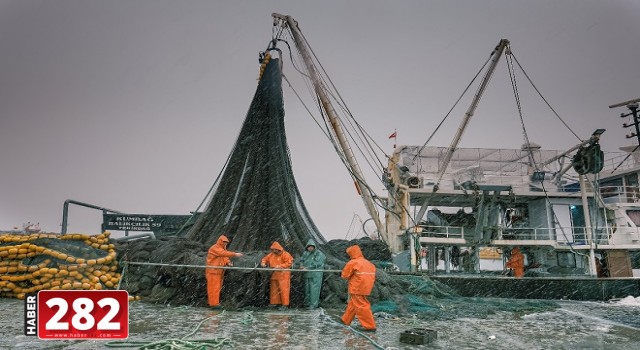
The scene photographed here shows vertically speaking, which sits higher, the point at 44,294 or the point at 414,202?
the point at 414,202

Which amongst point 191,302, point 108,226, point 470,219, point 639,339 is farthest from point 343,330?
point 470,219

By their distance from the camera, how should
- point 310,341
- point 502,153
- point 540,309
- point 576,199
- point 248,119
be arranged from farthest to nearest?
1. point 502,153
2. point 576,199
3. point 248,119
4. point 540,309
5. point 310,341

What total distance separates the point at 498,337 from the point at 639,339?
7.60 ft

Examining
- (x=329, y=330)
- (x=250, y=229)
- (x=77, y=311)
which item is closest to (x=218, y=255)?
(x=250, y=229)

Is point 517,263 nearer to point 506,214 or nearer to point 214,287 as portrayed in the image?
point 506,214

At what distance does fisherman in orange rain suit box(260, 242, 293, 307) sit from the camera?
347 inches

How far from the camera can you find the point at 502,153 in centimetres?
2167

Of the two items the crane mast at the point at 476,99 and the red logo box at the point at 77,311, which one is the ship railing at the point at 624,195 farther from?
the red logo box at the point at 77,311

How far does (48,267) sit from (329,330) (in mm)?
6506

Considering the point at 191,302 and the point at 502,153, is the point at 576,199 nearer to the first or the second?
the point at 502,153

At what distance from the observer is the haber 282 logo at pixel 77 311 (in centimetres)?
404

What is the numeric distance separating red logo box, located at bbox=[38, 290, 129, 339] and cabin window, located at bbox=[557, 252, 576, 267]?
1931 centimetres

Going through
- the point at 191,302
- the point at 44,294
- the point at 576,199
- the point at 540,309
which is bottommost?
the point at 540,309

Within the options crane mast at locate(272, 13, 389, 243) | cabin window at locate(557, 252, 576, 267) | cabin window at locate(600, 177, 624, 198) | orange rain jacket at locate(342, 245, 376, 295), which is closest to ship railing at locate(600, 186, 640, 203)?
cabin window at locate(600, 177, 624, 198)
